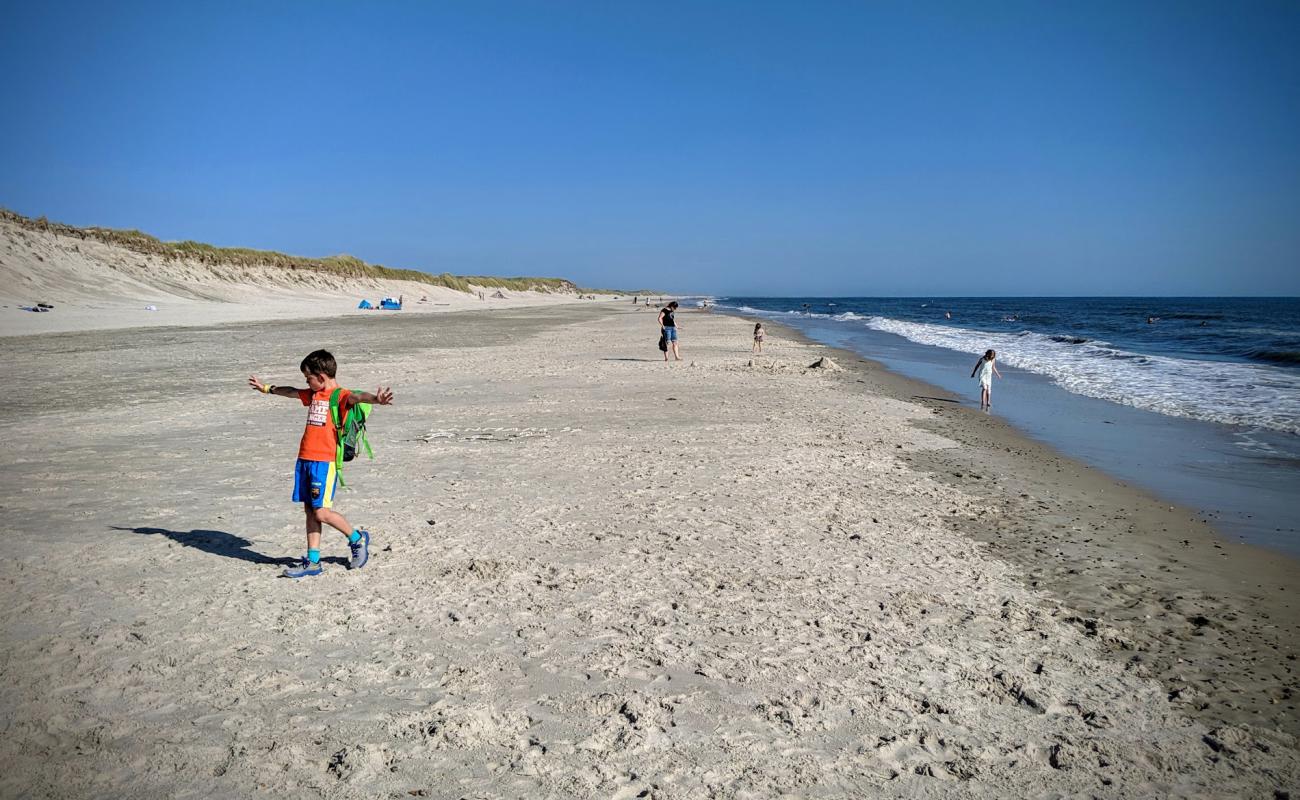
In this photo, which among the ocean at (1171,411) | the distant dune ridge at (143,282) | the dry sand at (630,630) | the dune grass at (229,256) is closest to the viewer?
the dry sand at (630,630)

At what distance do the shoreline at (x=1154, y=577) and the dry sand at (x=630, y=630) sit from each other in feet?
0.10

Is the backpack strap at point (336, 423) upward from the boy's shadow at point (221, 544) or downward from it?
upward

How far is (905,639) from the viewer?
4496 millimetres

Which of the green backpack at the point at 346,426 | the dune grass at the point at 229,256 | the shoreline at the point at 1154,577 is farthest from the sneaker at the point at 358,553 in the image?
the dune grass at the point at 229,256

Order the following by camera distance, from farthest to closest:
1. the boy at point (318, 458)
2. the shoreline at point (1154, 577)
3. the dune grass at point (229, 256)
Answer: the dune grass at point (229, 256) → the boy at point (318, 458) → the shoreline at point (1154, 577)

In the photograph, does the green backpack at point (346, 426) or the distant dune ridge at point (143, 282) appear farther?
the distant dune ridge at point (143, 282)

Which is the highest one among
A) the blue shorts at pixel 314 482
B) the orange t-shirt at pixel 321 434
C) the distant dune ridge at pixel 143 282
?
the distant dune ridge at pixel 143 282

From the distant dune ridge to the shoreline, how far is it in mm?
30077

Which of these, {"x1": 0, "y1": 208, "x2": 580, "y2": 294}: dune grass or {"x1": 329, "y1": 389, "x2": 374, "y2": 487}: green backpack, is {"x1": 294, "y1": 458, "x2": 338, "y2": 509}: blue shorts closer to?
{"x1": 329, "y1": 389, "x2": 374, "y2": 487}: green backpack

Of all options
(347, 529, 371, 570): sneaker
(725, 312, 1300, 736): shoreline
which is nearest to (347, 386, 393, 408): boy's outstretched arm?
(347, 529, 371, 570): sneaker

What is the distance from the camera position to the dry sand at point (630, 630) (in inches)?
131

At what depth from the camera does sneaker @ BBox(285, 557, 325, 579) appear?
17.6 ft

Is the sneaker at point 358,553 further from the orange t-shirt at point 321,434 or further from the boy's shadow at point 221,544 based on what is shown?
the orange t-shirt at point 321,434

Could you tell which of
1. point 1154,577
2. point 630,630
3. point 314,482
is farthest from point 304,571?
point 1154,577
